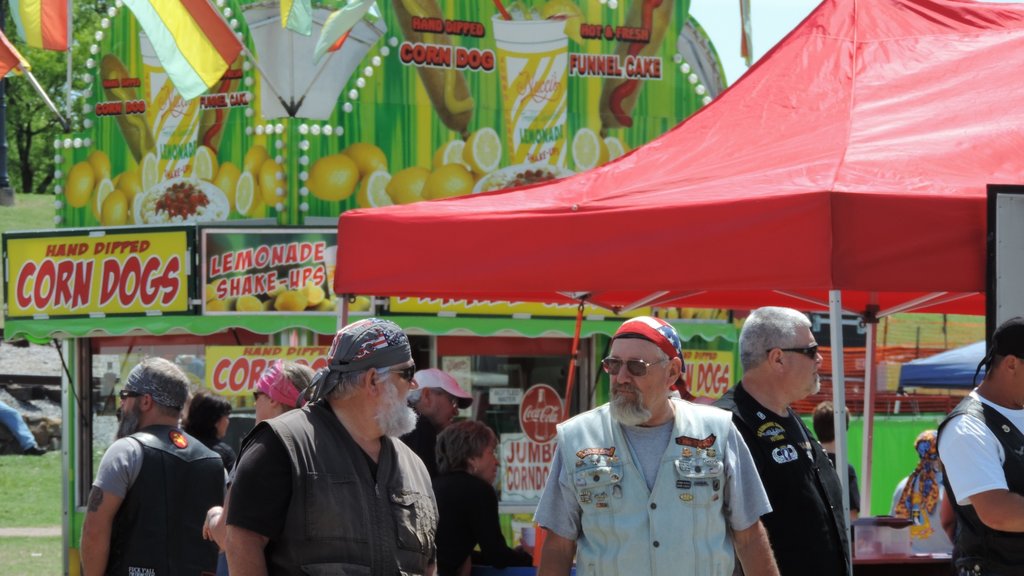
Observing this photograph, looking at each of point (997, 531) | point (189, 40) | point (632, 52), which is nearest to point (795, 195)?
point (997, 531)

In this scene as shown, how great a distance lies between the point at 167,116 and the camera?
37.3 ft

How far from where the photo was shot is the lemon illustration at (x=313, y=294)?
10531mm

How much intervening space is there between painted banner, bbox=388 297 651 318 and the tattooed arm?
5586mm

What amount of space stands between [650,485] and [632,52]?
8508mm

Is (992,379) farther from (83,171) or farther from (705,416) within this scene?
(83,171)

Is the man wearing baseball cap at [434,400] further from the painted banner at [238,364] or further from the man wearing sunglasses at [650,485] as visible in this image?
the painted banner at [238,364]

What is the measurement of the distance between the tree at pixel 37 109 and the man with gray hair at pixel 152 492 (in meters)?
39.7

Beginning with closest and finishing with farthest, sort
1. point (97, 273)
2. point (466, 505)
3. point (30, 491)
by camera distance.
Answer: point (466, 505), point (97, 273), point (30, 491)

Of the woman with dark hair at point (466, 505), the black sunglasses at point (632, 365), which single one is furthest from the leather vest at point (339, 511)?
the woman with dark hair at point (466, 505)

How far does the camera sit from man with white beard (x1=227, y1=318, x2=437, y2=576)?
11.1 feet

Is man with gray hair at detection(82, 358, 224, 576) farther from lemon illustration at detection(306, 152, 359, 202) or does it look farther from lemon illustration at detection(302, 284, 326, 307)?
lemon illustration at detection(306, 152, 359, 202)

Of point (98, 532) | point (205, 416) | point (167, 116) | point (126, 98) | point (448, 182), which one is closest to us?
point (98, 532)

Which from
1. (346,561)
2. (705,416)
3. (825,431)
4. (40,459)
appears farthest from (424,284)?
(40,459)

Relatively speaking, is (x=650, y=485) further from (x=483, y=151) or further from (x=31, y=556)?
(x=31, y=556)
